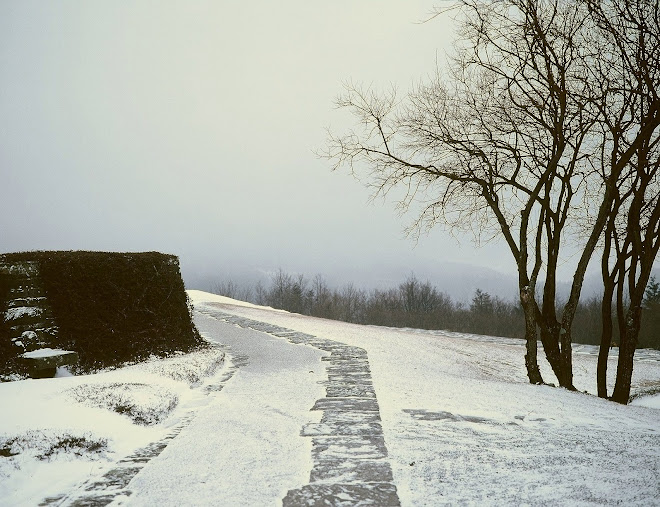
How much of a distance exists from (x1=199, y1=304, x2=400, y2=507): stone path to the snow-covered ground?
93 millimetres

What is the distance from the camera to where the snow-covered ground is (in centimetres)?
326

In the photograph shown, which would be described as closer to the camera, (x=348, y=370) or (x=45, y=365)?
(x=45, y=365)

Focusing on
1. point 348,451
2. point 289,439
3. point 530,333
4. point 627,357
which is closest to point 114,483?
point 289,439

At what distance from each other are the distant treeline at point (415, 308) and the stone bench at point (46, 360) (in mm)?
42425

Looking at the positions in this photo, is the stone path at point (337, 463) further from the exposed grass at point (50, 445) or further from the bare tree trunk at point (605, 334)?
the bare tree trunk at point (605, 334)

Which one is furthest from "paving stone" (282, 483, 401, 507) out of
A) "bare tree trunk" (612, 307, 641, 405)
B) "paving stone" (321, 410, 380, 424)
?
"bare tree trunk" (612, 307, 641, 405)

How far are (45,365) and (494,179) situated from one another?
287 inches

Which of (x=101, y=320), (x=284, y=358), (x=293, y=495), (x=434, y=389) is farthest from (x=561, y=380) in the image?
(x=101, y=320)

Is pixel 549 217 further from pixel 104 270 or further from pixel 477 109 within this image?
pixel 104 270

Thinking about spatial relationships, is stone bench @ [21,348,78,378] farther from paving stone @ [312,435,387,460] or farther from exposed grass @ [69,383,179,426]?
paving stone @ [312,435,387,460]

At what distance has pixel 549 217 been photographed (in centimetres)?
827

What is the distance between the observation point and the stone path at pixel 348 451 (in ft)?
10.2

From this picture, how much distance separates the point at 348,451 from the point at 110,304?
540cm

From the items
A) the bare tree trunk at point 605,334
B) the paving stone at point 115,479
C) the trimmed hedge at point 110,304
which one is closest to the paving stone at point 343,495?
the paving stone at point 115,479
